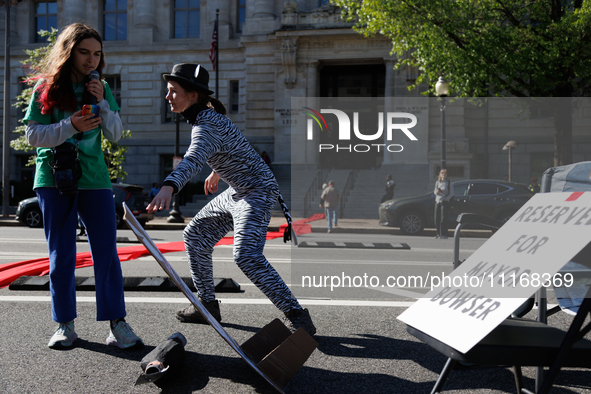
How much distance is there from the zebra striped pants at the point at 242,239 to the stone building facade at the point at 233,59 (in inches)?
778

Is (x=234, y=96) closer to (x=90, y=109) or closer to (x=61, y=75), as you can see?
(x=61, y=75)

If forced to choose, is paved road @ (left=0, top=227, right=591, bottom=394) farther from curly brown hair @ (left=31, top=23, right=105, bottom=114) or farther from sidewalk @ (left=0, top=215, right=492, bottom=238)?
curly brown hair @ (left=31, top=23, right=105, bottom=114)

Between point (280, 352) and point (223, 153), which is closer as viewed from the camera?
point (280, 352)

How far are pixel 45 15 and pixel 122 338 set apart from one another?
33.2m

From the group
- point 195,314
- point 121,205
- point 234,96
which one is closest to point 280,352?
point 195,314

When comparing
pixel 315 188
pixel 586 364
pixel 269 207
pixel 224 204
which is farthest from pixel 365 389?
pixel 315 188

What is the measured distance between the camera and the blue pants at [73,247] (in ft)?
10.6

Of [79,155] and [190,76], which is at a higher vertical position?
[190,76]

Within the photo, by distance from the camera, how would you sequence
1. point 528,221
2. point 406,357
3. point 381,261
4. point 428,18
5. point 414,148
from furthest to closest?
point 428,18 → point 381,261 → point 414,148 → point 406,357 → point 528,221

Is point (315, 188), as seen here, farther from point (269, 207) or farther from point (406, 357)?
point (406, 357)

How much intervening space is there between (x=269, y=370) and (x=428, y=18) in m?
14.5

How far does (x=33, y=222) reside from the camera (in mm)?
15867

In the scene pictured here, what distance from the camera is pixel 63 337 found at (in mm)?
3225

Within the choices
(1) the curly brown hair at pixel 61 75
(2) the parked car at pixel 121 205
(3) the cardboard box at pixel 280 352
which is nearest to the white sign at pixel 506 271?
(3) the cardboard box at pixel 280 352
